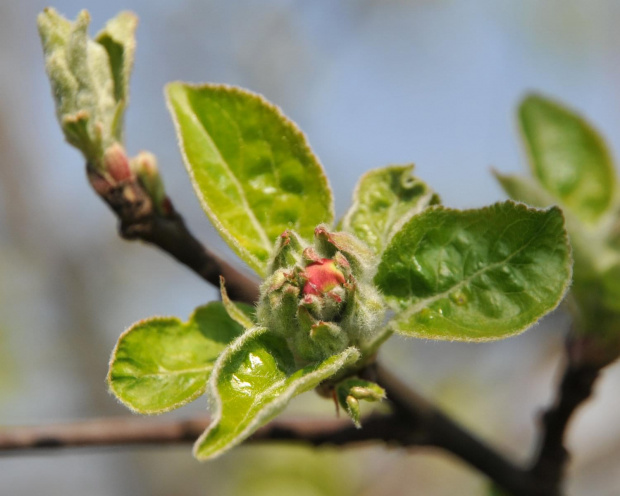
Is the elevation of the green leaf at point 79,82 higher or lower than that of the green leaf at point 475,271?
higher

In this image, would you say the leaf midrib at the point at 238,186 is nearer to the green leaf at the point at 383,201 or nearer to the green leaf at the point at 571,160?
the green leaf at the point at 383,201

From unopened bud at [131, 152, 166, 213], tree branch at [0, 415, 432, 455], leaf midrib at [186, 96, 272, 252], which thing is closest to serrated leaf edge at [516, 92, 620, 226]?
tree branch at [0, 415, 432, 455]

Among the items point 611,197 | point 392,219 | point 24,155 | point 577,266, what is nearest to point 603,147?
point 611,197

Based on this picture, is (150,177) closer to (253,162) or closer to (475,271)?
(253,162)

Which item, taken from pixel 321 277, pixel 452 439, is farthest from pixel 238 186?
pixel 452 439

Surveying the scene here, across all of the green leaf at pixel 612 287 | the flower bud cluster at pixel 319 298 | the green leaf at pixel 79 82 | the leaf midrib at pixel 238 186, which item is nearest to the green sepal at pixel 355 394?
the flower bud cluster at pixel 319 298

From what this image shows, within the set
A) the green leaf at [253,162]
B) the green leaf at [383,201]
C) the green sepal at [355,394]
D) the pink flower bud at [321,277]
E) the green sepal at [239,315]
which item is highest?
the green leaf at [253,162]
